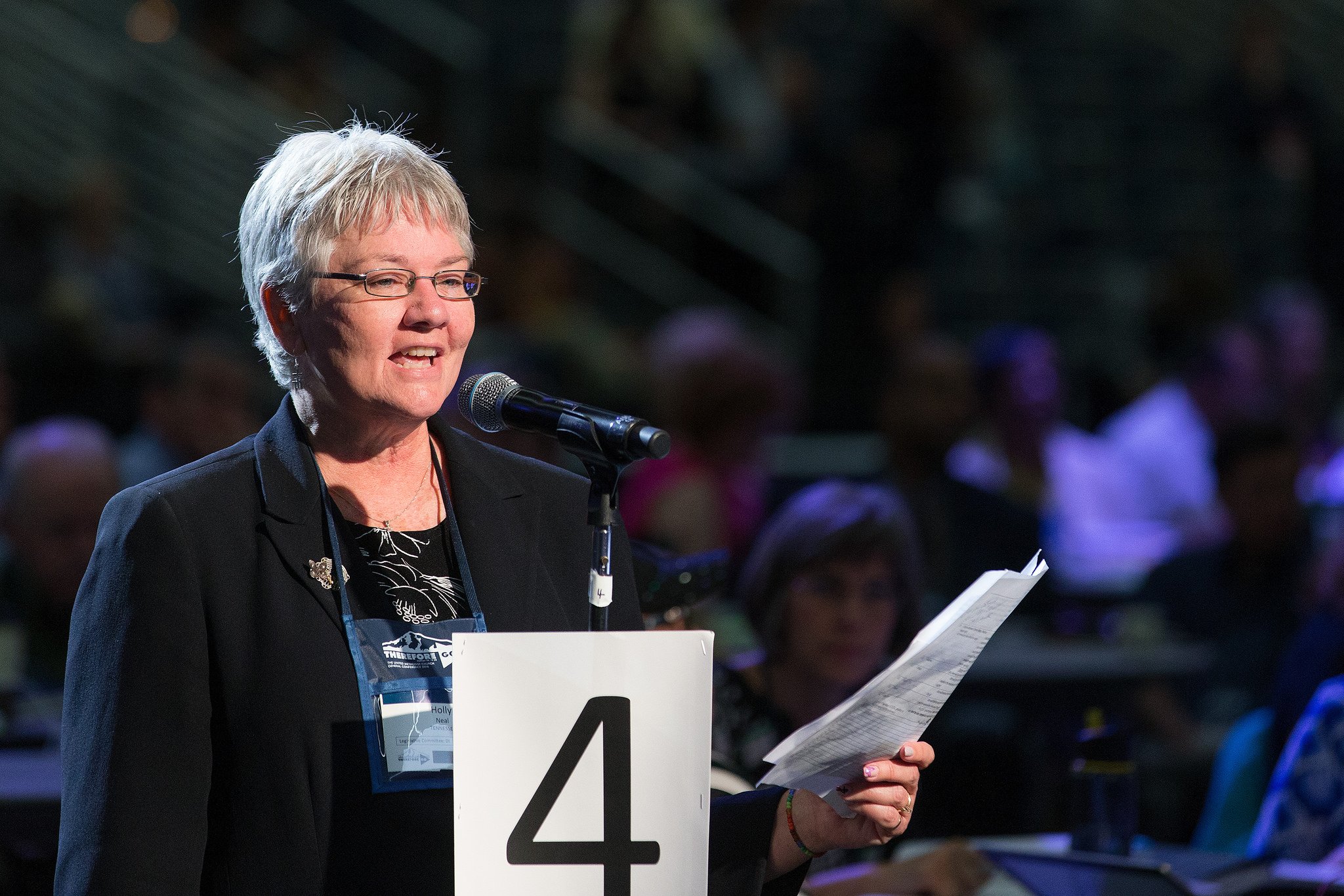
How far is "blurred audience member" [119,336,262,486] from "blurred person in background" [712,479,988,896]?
297 centimetres

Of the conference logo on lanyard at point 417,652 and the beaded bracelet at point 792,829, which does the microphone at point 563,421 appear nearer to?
the conference logo on lanyard at point 417,652

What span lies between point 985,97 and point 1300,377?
262 cm

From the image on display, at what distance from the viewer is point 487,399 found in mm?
1947

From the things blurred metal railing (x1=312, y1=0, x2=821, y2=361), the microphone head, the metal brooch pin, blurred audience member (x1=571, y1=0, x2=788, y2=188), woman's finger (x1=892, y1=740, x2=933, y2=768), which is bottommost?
woman's finger (x1=892, y1=740, x2=933, y2=768)

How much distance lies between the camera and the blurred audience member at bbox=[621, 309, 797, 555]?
5266 mm

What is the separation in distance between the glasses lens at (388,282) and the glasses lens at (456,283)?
39 millimetres

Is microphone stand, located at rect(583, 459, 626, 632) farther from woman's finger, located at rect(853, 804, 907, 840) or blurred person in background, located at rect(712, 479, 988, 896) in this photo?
blurred person in background, located at rect(712, 479, 988, 896)

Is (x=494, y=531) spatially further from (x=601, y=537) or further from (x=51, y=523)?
(x=51, y=523)

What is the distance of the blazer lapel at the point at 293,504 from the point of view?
191 centimetres

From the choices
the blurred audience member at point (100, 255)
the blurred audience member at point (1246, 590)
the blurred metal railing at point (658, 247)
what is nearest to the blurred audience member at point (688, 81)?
the blurred metal railing at point (658, 247)

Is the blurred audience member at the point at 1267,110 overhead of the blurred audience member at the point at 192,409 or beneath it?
overhead

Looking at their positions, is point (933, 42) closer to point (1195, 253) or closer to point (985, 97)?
point (985, 97)

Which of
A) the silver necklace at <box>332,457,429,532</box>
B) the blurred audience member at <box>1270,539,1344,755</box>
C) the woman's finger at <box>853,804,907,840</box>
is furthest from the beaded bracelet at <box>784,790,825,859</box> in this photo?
the blurred audience member at <box>1270,539,1344,755</box>

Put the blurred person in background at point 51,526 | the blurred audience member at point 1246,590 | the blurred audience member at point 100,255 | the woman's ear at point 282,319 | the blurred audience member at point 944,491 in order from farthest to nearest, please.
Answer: the blurred audience member at point 100,255, the blurred audience member at point 944,491, the blurred audience member at point 1246,590, the blurred person in background at point 51,526, the woman's ear at point 282,319
